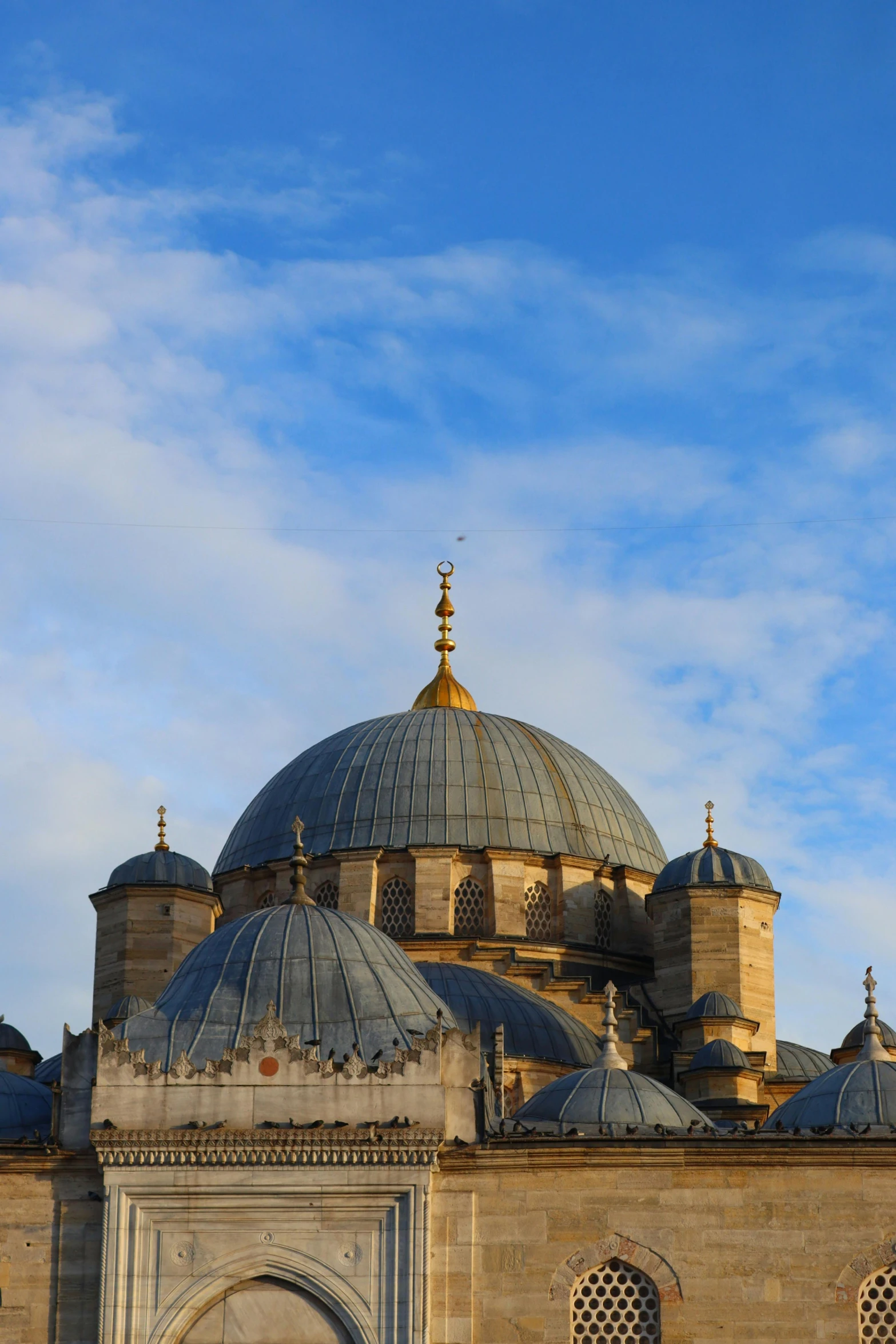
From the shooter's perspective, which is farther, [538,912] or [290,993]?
[538,912]

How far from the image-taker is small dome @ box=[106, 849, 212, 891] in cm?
4312

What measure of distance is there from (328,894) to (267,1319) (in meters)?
17.1

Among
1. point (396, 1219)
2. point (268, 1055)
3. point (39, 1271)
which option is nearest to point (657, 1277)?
point (396, 1219)

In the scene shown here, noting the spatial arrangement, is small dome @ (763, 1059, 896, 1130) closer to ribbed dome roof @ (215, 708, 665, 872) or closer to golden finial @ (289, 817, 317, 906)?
golden finial @ (289, 817, 317, 906)

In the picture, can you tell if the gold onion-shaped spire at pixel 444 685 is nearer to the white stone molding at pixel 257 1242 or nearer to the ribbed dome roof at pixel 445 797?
the ribbed dome roof at pixel 445 797

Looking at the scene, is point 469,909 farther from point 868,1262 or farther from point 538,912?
point 868,1262

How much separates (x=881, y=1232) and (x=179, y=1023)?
852 centimetres

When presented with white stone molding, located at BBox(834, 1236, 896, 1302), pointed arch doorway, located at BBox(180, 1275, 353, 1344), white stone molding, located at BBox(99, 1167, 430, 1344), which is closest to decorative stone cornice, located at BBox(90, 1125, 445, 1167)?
white stone molding, located at BBox(99, 1167, 430, 1344)

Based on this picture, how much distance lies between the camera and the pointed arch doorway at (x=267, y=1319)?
2680 cm

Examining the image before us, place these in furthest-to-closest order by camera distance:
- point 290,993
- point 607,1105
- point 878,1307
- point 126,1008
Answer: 1. point 126,1008
2. point 607,1105
3. point 290,993
4. point 878,1307

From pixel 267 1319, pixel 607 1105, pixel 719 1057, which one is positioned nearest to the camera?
pixel 267 1319

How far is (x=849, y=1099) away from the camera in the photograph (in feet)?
99.2

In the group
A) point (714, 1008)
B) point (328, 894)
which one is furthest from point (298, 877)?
point (328, 894)

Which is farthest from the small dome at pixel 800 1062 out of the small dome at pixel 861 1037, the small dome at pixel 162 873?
the small dome at pixel 162 873
